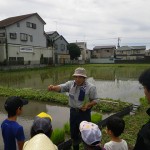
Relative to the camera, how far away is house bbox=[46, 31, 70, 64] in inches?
1932

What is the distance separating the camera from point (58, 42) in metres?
51.4

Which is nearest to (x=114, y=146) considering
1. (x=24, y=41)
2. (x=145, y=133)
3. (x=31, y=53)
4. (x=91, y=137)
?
(x=91, y=137)

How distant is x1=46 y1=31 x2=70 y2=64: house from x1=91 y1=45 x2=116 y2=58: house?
922 inches

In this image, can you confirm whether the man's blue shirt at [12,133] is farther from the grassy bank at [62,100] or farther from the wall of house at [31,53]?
the wall of house at [31,53]

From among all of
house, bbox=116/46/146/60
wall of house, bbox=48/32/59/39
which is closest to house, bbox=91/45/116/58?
house, bbox=116/46/146/60

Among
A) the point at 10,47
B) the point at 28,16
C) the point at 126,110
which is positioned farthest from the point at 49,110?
the point at 28,16

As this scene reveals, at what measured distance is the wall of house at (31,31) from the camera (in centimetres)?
3616

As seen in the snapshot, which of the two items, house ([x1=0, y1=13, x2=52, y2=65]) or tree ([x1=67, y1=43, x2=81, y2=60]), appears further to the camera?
tree ([x1=67, y1=43, x2=81, y2=60])

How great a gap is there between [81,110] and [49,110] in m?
4.86

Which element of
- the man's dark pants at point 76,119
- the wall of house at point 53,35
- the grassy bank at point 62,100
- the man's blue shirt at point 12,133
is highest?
the wall of house at point 53,35

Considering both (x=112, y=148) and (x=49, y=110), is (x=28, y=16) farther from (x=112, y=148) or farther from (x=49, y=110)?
(x=112, y=148)

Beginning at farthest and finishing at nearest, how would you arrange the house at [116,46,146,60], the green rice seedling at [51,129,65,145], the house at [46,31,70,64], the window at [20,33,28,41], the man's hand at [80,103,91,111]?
the house at [116,46,146,60] < the house at [46,31,70,64] < the window at [20,33,28,41] < the green rice seedling at [51,129,65,145] < the man's hand at [80,103,91,111]

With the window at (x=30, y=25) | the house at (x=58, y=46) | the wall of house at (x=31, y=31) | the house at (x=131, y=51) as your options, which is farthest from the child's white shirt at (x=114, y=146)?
the house at (x=131, y=51)

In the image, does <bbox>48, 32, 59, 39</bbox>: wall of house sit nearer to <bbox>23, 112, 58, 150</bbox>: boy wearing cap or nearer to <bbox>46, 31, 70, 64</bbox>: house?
<bbox>46, 31, 70, 64</bbox>: house
